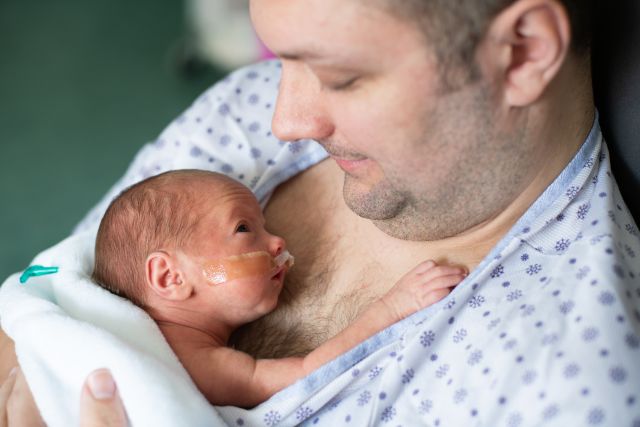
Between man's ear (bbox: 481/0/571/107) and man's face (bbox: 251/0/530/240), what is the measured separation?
0.11ft

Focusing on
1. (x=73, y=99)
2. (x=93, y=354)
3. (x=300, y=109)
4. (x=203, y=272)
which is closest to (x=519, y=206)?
(x=300, y=109)

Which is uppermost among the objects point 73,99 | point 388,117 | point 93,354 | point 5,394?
point 388,117

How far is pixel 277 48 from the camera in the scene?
41.3 inches

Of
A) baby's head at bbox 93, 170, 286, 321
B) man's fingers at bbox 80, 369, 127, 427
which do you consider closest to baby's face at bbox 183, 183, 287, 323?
baby's head at bbox 93, 170, 286, 321

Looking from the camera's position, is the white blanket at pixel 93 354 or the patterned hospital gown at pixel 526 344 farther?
the white blanket at pixel 93 354

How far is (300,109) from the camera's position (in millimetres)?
1106

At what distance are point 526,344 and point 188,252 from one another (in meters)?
0.53

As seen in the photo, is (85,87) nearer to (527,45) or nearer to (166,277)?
(166,277)

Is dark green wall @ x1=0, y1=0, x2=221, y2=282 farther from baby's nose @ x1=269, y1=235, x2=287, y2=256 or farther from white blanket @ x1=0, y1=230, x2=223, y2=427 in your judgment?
baby's nose @ x1=269, y1=235, x2=287, y2=256

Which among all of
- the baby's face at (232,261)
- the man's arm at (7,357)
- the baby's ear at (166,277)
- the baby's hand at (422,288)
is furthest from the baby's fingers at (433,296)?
the man's arm at (7,357)

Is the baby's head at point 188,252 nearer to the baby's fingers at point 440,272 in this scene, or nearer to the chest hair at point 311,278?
the chest hair at point 311,278

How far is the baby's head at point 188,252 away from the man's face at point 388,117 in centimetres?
19

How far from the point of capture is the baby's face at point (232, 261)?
1244 mm

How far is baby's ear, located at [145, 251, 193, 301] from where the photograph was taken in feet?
4.05
